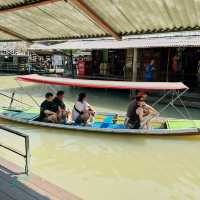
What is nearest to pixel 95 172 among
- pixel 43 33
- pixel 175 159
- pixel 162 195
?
pixel 162 195

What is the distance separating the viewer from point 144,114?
9344 mm

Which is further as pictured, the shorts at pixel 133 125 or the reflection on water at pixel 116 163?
the shorts at pixel 133 125

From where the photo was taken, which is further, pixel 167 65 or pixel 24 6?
pixel 167 65

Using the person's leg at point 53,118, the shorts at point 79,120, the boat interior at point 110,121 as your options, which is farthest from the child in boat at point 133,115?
the person's leg at point 53,118

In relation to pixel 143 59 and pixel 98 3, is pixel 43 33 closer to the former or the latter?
pixel 98 3

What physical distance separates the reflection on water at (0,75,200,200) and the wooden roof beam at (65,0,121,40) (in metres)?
3.10

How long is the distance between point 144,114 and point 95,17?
5.44 metres

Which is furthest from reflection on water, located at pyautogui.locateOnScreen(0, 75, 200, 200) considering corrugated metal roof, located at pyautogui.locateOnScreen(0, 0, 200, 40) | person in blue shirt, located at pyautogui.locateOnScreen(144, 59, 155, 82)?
person in blue shirt, located at pyautogui.locateOnScreen(144, 59, 155, 82)

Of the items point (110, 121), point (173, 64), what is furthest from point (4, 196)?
point (173, 64)

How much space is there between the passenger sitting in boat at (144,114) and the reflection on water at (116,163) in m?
0.41

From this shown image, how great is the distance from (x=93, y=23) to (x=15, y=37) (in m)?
2.36

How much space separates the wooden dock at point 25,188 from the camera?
4516mm

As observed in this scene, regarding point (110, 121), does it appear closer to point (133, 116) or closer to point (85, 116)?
point (85, 116)

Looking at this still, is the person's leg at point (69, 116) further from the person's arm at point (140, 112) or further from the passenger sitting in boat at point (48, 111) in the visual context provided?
the person's arm at point (140, 112)
